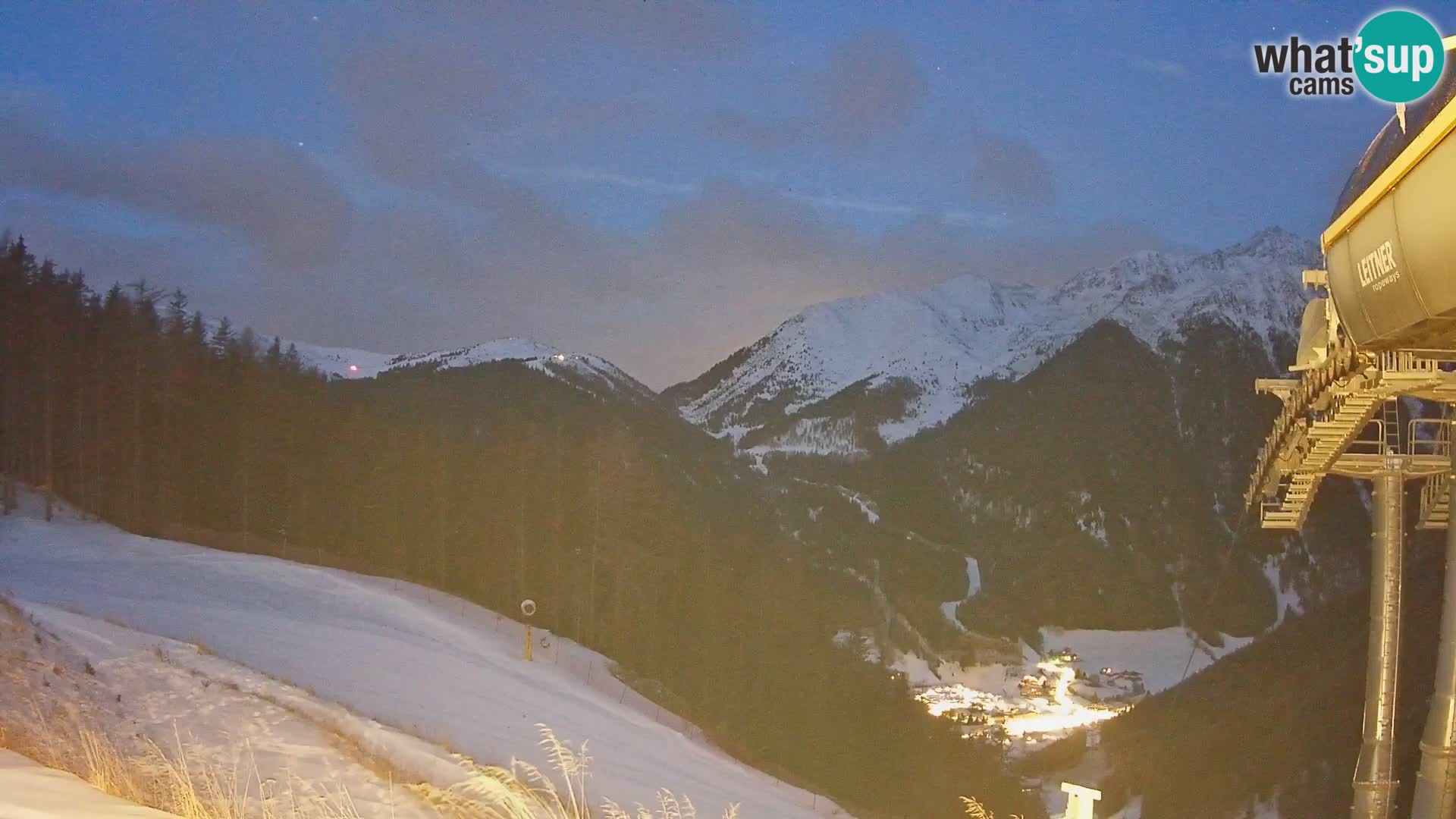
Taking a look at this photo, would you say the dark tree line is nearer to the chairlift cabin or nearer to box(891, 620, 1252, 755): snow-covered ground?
box(891, 620, 1252, 755): snow-covered ground

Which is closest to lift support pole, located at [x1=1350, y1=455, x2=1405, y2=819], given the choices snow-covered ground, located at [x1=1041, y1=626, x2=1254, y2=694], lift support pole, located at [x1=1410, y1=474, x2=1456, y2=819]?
lift support pole, located at [x1=1410, y1=474, x2=1456, y2=819]

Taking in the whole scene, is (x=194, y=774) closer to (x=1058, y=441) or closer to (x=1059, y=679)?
(x=1059, y=679)

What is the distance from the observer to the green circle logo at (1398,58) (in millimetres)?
5215

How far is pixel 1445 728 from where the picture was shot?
40.3 ft

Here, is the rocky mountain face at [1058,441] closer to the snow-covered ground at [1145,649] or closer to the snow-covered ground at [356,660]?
the snow-covered ground at [1145,649]

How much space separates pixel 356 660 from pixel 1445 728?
1489 centimetres

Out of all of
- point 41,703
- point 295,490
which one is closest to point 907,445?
point 295,490

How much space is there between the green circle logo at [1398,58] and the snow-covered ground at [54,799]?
6895 millimetres

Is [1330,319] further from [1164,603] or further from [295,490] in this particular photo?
[1164,603]

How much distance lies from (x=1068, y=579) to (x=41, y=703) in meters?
62.7

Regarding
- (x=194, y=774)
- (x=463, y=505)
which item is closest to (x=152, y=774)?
(x=194, y=774)

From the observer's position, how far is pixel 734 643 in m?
38.9

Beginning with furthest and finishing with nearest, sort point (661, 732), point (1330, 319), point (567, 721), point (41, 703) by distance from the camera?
point (661, 732), point (567, 721), point (1330, 319), point (41, 703)

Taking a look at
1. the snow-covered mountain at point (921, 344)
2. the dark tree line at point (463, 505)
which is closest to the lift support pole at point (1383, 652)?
the dark tree line at point (463, 505)
